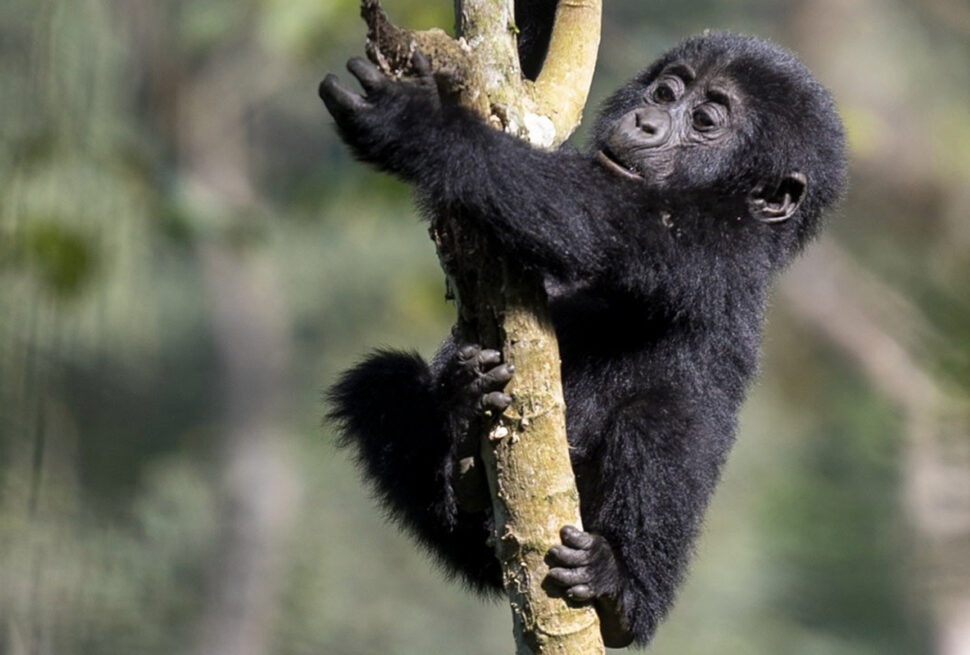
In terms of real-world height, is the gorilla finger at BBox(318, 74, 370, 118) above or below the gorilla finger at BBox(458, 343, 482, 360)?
above

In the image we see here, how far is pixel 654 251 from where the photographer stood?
203 inches

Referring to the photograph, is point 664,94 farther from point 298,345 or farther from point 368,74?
point 298,345

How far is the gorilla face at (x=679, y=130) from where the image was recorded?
5.59 m

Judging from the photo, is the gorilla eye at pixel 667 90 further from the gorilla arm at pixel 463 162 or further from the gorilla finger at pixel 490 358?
the gorilla finger at pixel 490 358

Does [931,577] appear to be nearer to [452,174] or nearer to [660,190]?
[452,174]

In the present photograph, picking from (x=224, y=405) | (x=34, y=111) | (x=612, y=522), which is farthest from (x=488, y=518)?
(x=224, y=405)

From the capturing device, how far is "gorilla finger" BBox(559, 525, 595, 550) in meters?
4.63

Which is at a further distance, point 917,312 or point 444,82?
point 444,82

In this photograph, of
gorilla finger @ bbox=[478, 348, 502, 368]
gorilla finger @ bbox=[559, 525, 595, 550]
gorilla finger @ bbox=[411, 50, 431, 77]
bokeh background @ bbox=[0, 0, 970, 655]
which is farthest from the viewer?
bokeh background @ bbox=[0, 0, 970, 655]

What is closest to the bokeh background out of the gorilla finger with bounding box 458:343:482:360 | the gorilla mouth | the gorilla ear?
the gorilla ear

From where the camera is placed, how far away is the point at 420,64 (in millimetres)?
4469

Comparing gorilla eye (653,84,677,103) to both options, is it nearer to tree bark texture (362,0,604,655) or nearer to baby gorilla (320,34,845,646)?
baby gorilla (320,34,845,646)

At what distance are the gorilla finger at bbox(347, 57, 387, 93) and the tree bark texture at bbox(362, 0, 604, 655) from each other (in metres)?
0.04

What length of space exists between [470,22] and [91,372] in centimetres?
352
